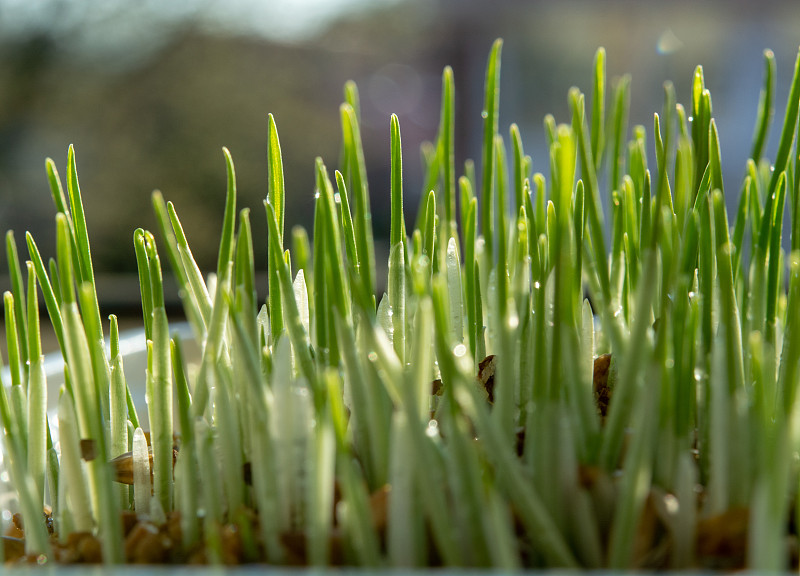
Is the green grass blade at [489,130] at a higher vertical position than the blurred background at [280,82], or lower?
lower

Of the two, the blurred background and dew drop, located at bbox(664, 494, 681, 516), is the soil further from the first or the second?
the blurred background

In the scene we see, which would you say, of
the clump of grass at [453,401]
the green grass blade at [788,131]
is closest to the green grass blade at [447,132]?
the clump of grass at [453,401]

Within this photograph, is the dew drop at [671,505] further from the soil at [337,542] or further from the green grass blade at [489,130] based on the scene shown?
the green grass blade at [489,130]

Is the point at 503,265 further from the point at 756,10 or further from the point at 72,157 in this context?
the point at 756,10

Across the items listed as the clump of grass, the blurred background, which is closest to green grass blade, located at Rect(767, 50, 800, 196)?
the clump of grass

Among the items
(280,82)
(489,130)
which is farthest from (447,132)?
(280,82)
